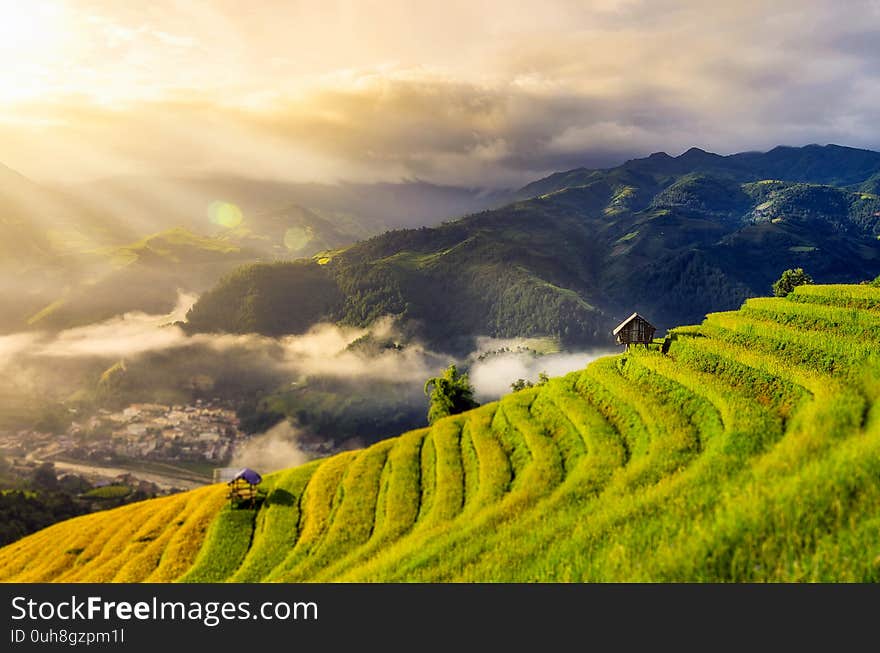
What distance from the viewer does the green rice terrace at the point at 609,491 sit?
42.5 ft

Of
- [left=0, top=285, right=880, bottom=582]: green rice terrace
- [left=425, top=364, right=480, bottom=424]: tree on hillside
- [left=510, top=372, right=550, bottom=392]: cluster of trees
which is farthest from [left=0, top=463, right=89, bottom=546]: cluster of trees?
[left=510, top=372, right=550, bottom=392]: cluster of trees

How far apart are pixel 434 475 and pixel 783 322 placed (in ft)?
108

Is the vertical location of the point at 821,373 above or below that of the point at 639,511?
above

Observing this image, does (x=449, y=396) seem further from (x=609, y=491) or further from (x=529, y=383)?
(x=609, y=491)

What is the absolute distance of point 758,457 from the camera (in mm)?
21359

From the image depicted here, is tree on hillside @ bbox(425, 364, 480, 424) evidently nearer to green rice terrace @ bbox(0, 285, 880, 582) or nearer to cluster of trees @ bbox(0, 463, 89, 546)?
green rice terrace @ bbox(0, 285, 880, 582)

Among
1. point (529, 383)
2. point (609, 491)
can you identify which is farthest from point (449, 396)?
point (609, 491)

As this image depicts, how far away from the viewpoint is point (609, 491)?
22344mm

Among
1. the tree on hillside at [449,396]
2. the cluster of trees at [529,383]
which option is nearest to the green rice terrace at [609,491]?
the tree on hillside at [449,396]

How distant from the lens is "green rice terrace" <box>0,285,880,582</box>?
12969 mm

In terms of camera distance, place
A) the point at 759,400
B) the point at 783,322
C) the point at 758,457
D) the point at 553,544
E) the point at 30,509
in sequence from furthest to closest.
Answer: the point at 30,509, the point at 783,322, the point at 759,400, the point at 758,457, the point at 553,544
